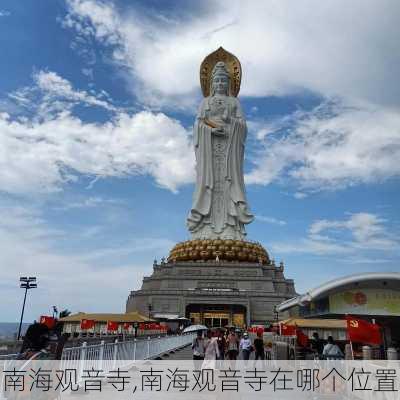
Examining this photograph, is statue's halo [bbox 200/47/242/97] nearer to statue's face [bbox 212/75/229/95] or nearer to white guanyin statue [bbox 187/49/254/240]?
statue's face [bbox 212/75/229/95]

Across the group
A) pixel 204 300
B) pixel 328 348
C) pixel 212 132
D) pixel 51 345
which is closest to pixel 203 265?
pixel 204 300

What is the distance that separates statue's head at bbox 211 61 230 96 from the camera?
115ft

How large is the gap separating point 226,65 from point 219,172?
8843 mm

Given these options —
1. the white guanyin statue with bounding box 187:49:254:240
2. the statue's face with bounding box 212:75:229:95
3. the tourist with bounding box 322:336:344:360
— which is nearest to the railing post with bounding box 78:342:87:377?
the tourist with bounding box 322:336:344:360

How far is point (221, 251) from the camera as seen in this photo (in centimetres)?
3125

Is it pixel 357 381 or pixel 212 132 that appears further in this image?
pixel 212 132

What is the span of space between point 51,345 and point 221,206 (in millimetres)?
29269

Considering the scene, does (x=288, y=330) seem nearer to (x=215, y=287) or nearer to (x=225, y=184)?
(x=215, y=287)

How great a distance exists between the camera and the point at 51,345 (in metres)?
4.60

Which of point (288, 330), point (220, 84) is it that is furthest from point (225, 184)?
point (288, 330)

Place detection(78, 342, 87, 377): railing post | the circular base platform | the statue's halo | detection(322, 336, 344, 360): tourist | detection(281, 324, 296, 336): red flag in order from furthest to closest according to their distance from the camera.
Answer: the statue's halo, the circular base platform, detection(281, 324, 296, 336): red flag, detection(322, 336, 344, 360): tourist, detection(78, 342, 87, 377): railing post

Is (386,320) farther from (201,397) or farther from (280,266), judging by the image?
(280,266)

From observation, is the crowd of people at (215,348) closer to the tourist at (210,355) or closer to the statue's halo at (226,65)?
the tourist at (210,355)

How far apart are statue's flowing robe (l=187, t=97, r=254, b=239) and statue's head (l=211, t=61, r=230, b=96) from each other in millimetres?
1187
